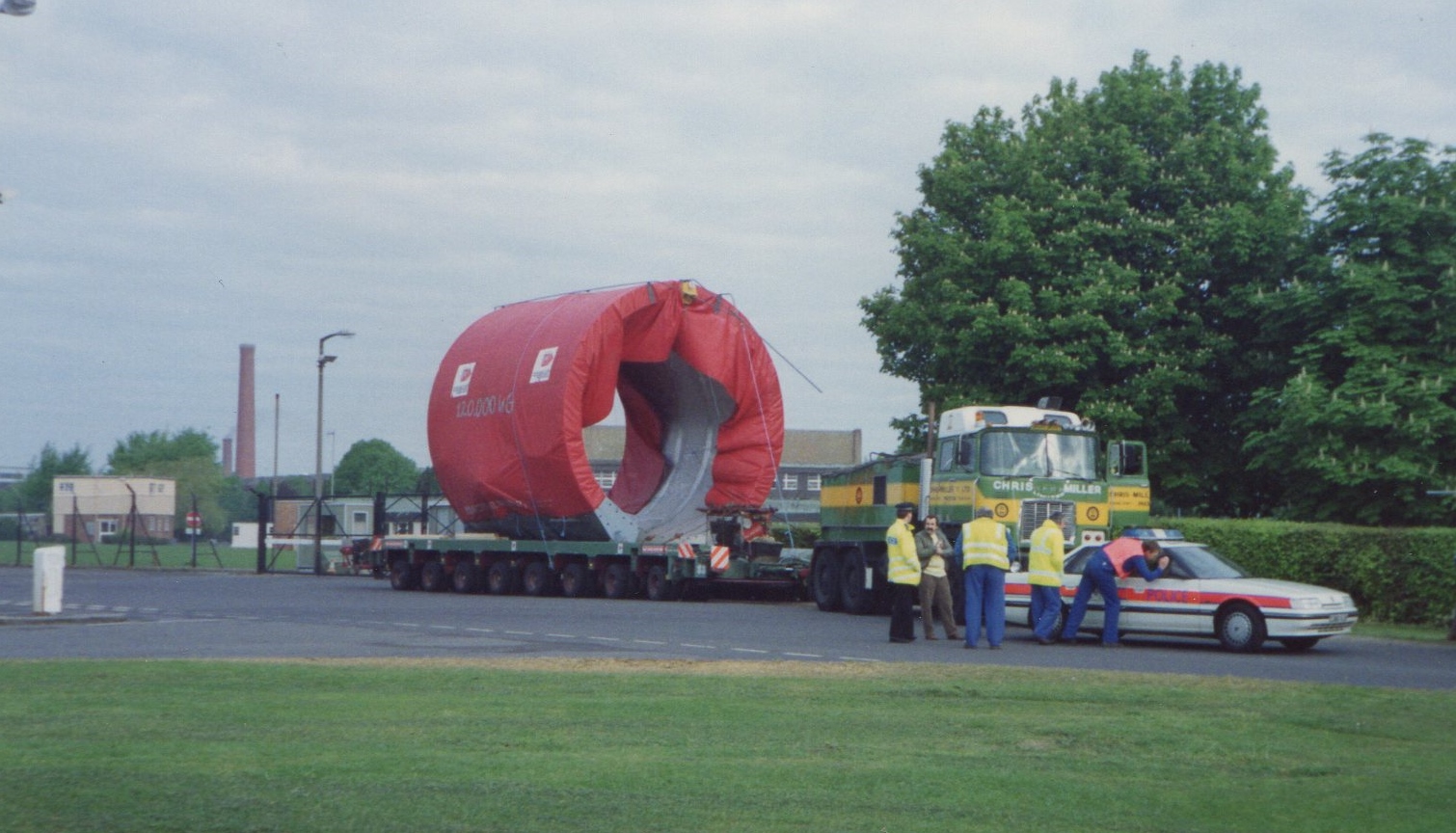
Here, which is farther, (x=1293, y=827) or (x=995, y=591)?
(x=995, y=591)

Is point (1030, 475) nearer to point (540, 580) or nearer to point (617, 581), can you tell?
point (617, 581)

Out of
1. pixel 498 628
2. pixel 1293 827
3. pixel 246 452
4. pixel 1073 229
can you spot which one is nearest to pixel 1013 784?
pixel 1293 827

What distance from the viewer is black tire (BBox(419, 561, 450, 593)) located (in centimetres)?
3675

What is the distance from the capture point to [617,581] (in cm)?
3216

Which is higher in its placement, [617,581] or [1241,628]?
[617,581]

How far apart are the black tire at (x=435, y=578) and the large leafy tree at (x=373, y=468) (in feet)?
315

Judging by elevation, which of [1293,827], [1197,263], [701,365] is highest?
[1197,263]

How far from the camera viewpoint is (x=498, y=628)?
2205 centimetres

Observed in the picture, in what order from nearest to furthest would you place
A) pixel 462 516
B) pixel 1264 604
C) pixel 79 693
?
pixel 79 693 < pixel 1264 604 < pixel 462 516

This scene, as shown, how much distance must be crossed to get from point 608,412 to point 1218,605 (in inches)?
580

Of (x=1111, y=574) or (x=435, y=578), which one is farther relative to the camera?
(x=435, y=578)

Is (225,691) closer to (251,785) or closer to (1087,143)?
(251,785)

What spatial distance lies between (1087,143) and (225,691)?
1154 inches

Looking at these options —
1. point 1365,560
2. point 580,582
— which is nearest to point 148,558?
point 580,582
